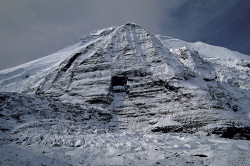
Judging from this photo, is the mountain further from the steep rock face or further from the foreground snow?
the foreground snow

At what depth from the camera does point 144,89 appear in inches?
1656

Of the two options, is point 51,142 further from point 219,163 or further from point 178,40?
point 178,40

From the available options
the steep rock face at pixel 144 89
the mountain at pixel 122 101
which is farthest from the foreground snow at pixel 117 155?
the steep rock face at pixel 144 89

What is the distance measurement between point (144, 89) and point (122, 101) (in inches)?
192

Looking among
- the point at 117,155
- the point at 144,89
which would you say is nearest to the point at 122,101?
the point at 144,89

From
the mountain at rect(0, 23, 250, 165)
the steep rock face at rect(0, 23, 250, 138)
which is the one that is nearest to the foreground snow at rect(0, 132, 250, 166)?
the mountain at rect(0, 23, 250, 165)

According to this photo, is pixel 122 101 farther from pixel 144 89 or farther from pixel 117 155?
pixel 117 155

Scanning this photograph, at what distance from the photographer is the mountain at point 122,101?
25041mm

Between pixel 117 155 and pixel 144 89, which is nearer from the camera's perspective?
pixel 117 155

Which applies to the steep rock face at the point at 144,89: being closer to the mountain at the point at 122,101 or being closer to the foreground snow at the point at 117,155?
the mountain at the point at 122,101

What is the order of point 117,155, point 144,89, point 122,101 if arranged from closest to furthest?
1. point 117,155
2. point 122,101
3. point 144,89

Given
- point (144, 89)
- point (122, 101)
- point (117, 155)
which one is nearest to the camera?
point (117, 155)

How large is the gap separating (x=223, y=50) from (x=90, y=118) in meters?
136

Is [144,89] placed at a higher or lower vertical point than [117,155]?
higher
